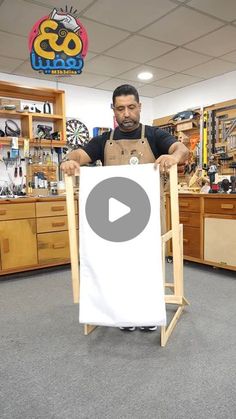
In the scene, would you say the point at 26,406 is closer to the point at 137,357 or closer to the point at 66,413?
the point at 66,413

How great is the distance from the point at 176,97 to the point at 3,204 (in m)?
3.41

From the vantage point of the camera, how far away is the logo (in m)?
2.56

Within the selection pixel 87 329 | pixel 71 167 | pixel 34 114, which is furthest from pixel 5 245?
pixel 71 167

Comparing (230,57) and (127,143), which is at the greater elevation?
(230,57)

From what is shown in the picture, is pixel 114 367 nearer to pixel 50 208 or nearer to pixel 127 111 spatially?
pixel 127 111

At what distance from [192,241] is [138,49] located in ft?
7.46

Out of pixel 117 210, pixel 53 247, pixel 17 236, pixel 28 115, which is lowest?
pixel 53 247

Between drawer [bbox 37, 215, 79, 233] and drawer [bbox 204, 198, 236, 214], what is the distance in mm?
1444

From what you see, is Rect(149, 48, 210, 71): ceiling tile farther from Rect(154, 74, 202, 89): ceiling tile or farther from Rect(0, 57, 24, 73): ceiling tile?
Rect(0, 57, 24, 73): ceiling tile

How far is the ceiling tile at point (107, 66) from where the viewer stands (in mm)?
3920

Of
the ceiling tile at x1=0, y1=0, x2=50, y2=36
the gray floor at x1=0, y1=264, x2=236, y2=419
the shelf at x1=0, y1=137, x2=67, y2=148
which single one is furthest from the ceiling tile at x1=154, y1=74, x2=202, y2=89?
the gray floor at x1=0, y1=264, x2=236, y2=419

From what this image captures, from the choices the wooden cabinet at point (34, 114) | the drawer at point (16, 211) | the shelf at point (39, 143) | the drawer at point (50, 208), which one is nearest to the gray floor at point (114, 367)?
the drawer at point (16, 211)

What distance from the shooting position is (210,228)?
3.42 m
